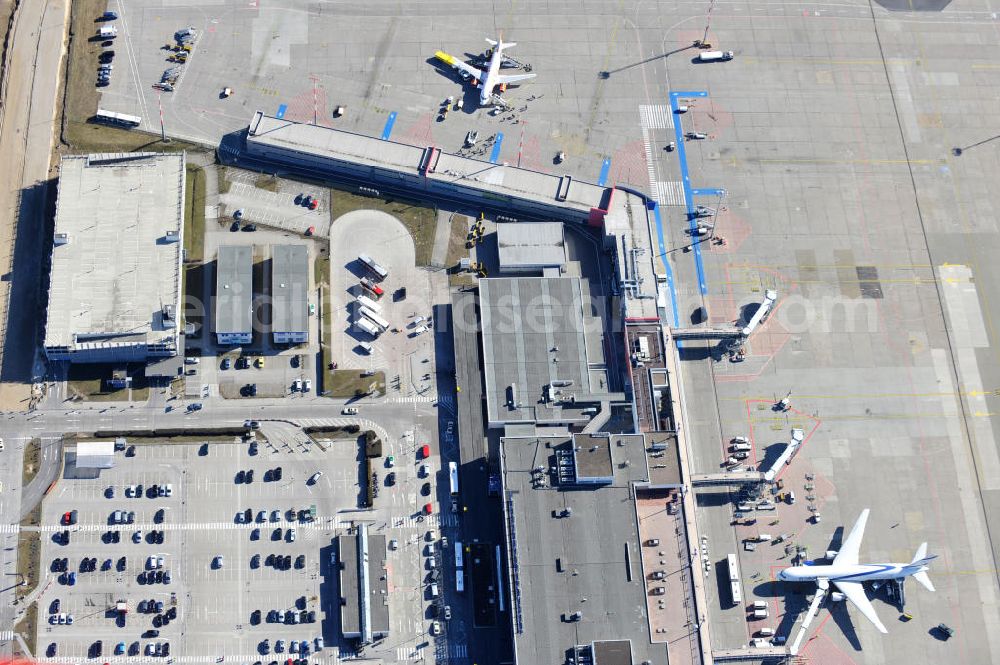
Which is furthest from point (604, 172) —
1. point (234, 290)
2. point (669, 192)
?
point (234, 290)

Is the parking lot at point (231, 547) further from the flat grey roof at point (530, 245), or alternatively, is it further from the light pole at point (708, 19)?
the light pole at point (708, 19)

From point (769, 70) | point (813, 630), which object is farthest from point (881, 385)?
point (769, 70)

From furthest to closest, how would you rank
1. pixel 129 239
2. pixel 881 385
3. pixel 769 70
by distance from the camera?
pixel 769 70, pixel 881 385, pixel 129 239

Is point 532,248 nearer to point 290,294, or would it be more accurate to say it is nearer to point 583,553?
point 290,294

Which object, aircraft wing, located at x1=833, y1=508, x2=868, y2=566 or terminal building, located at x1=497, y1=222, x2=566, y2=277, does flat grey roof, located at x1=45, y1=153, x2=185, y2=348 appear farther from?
aircraft wing, located at x1=833, y1=508, x2=868, y2=566

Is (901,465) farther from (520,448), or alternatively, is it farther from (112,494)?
(112,494)

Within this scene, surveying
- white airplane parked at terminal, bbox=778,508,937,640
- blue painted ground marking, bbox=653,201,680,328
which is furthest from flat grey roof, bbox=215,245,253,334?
white airplane parked at terminal, bbox=778,508,937,640
